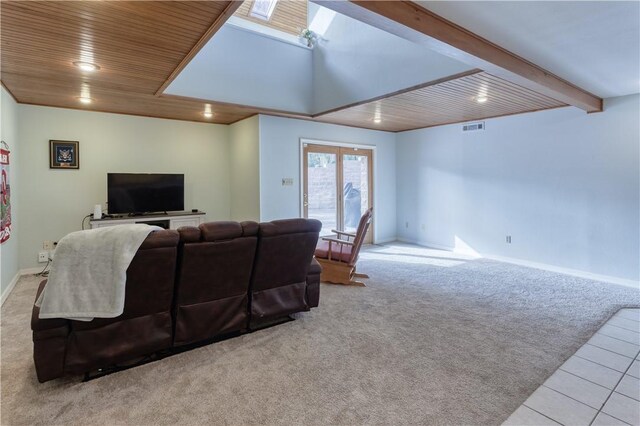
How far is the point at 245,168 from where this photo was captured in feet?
19.2

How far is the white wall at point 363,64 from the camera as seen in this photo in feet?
12.8

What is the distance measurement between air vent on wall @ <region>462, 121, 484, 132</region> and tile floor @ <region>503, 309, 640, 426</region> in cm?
393

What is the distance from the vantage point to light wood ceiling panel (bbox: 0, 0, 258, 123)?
224 cm

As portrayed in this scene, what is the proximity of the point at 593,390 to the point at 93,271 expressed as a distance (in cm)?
327

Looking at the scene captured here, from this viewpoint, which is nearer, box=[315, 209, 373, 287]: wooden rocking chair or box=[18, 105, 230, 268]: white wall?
box=[315, 209, 373, 287]: wooden rocking chair

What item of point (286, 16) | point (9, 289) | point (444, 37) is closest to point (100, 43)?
point (444, 37)

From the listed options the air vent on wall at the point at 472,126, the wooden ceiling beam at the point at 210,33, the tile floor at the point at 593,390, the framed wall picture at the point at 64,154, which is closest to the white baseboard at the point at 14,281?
the framed wall picture at the point at 64,154

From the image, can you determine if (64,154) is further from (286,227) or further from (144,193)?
(286,227)

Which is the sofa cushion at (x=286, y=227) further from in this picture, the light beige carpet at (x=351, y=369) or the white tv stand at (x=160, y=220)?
the white tv stand at (x=160, y=220)

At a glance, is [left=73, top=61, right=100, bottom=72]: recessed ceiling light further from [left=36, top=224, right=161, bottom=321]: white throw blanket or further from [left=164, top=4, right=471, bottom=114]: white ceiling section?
[left=36, top=224, right=161, bottom=321]: white throw blanket

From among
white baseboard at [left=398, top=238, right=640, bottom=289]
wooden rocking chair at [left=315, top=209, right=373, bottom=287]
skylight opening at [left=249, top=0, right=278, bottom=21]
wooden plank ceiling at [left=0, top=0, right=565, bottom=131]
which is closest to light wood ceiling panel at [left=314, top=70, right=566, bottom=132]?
wooden plank ceiling at [left=0, top=0, right=565, bottom=131]

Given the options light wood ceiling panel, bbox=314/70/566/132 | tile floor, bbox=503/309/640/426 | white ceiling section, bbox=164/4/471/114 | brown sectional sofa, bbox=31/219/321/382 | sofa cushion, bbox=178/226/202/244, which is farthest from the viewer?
white ceiling section, bbox=164/4/471/114

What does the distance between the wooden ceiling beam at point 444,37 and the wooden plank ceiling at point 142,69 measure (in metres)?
0.38

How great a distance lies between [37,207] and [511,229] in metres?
7.23
